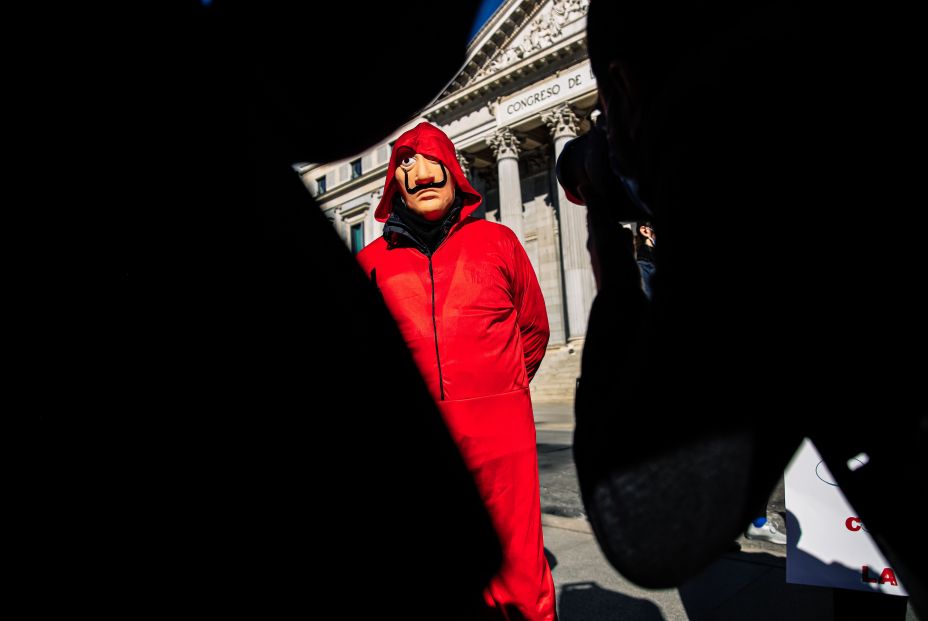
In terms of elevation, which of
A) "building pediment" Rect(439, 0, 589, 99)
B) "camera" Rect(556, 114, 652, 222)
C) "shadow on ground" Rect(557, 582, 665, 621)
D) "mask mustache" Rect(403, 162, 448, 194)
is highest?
"building pediment" Rect(439, 0, 589, 99)

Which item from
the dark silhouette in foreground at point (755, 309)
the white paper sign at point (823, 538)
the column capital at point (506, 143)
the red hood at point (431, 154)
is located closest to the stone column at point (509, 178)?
the column capital at point (506, 143)

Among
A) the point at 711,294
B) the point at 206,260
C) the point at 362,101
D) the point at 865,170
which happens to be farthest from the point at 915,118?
Answer: the point at 206,260

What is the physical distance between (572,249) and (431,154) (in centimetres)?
1668

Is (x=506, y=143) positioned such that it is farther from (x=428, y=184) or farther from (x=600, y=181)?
(x=600, y=181)

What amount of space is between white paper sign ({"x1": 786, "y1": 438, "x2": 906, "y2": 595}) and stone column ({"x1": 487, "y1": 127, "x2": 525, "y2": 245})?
59.6 feet

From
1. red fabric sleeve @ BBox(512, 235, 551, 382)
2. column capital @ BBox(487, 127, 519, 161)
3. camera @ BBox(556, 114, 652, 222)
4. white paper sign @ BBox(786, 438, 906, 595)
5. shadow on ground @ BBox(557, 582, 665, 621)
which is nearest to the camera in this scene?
camera @ BBox(556, 114, 652, 222)

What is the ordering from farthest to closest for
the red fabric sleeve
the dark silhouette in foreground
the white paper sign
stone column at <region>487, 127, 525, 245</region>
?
1. stone column at <region>487, 127, 525, 245</region>
2. the red fabric sleeve
3. the white paper sign
4. the dark silhouette in foreground

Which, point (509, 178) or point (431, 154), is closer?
point (431, 154)

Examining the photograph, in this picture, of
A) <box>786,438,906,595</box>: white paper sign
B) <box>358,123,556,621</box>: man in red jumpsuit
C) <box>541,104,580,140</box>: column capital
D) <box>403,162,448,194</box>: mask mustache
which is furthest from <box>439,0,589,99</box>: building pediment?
<box>786,438,906,595</box>: white paper sign

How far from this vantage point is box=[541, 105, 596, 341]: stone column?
1820cm

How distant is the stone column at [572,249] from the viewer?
59.7ft

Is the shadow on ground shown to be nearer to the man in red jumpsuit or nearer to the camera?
the man in red jumpsuit

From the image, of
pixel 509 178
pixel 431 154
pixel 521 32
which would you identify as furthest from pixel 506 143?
pixel 431 154

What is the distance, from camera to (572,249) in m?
18.5
